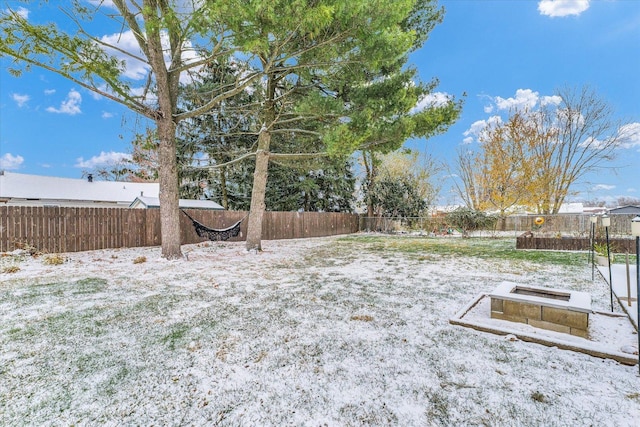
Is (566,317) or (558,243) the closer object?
(566,317)

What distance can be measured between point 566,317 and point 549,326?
15 centimetres

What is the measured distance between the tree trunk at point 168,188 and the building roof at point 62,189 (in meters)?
8.48

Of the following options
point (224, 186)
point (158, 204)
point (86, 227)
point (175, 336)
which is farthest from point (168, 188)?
point (224, 186)

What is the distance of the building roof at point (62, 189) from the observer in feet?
44.5

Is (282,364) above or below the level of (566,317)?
below

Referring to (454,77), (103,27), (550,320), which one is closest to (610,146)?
(454,77)

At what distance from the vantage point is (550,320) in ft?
8.35

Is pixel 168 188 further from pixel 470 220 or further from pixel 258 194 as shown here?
pixel 470 220

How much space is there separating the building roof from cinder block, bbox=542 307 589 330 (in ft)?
48.3

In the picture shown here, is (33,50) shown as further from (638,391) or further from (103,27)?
(638,391)

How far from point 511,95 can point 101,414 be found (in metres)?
20.9

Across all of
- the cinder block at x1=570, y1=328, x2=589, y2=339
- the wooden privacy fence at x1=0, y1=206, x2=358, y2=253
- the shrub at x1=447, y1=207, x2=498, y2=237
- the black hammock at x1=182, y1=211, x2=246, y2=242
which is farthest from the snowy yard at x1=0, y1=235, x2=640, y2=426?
the shrub at x1=447, y1=207, x2=498, y2=237

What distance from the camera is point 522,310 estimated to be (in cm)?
267

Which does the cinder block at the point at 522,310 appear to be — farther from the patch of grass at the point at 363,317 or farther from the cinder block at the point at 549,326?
the patch of grass at the point at 363,317
